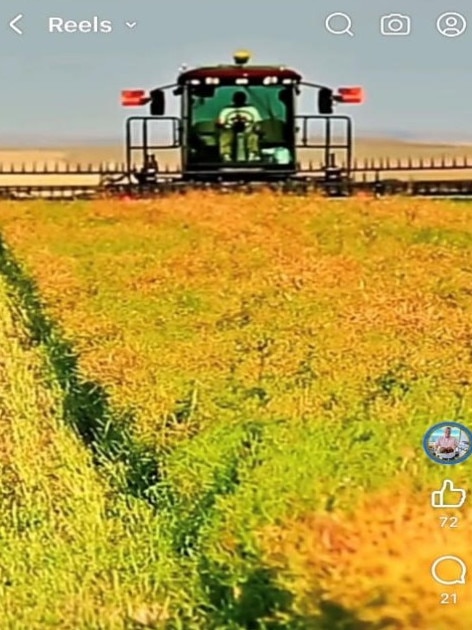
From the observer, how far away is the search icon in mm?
1363

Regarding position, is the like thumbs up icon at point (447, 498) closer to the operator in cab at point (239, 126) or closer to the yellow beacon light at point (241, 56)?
the yellow beacon light at point (241, 56)

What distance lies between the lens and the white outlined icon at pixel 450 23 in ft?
4.49

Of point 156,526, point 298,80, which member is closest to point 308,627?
point 156,526

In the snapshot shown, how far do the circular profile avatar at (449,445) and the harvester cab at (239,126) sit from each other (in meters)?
0.25

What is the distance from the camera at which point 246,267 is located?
1757mm

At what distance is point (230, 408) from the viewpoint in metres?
1.59

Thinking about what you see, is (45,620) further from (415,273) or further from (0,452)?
(415,273)

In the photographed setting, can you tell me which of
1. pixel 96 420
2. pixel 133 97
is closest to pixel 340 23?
pixel 133 97

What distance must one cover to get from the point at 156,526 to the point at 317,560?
0.24 metres

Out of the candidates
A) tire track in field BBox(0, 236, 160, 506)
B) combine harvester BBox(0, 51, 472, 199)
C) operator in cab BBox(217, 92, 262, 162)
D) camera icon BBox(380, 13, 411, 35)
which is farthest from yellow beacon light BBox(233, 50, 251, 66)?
tire track in field BBox(0, 236, 160, 506)

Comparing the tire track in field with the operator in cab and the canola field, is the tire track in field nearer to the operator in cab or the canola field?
the canola field

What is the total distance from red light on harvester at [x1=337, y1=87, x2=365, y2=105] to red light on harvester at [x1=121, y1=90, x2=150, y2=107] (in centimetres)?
16

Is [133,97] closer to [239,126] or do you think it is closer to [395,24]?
[395,24]

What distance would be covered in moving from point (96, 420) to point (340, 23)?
0.50 m
